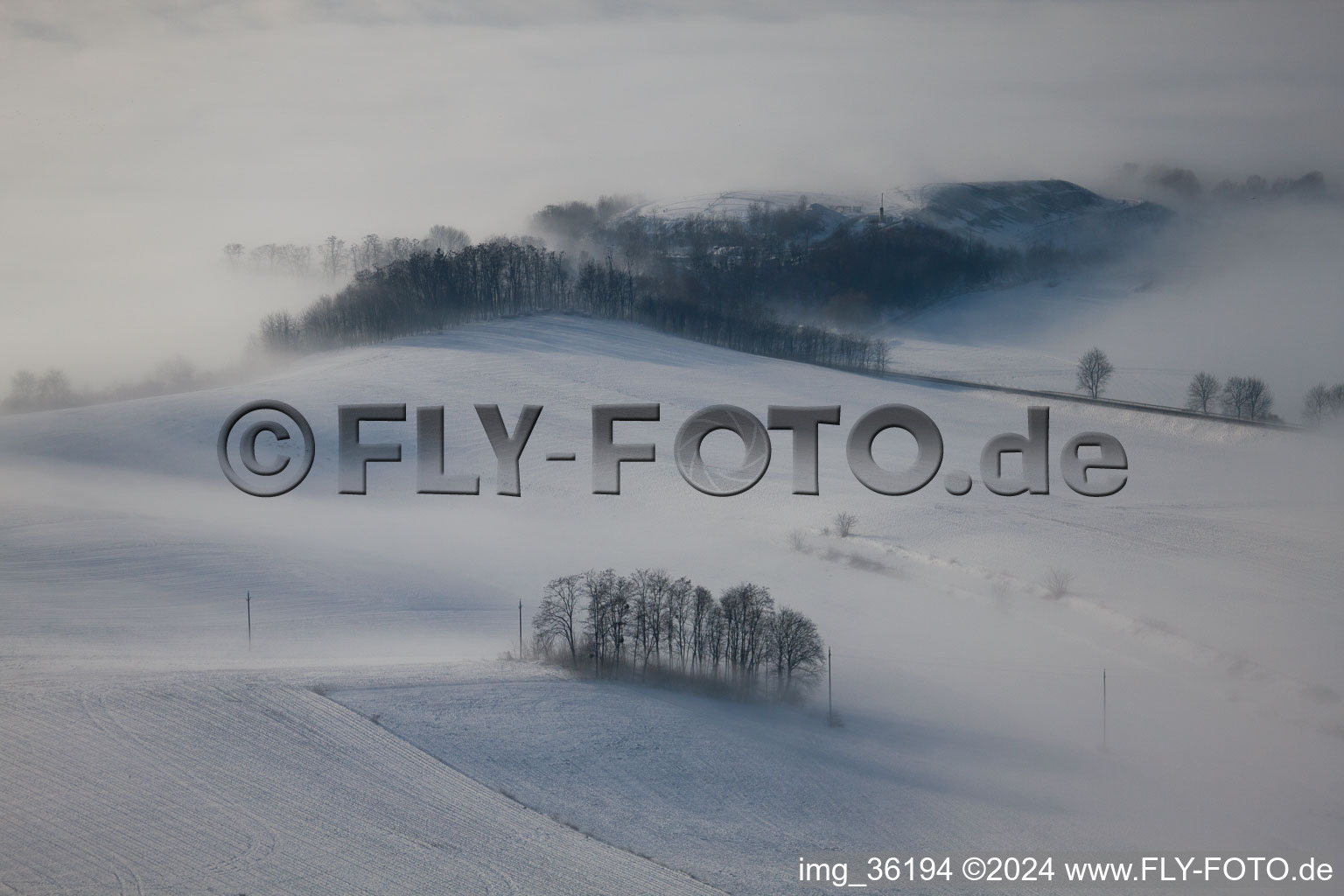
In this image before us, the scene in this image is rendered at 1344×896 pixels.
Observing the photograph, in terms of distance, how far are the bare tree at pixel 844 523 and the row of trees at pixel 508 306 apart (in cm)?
3876

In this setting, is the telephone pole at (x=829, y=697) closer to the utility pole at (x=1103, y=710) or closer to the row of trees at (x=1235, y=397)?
the utility pole at (x=1103, y=710)

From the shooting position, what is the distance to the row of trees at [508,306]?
7219cm

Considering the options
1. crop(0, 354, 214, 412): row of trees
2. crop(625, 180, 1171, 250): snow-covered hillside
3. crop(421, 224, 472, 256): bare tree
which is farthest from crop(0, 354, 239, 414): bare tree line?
crop(625, 180, 1171, 250): snow-covered hillside

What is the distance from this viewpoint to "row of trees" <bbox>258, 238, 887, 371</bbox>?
72.2 m

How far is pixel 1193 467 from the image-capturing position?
4528 cm

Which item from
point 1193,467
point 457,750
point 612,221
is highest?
point 612,221

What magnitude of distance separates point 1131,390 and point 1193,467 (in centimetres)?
2564

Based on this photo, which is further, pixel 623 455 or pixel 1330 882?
pixel 623 455

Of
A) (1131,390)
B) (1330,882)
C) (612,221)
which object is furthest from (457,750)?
(612,221)

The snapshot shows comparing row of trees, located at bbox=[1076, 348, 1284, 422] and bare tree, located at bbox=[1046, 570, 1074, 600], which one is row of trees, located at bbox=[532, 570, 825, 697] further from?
row of trees, located at bbox=[1076, 348, 1284, 422]

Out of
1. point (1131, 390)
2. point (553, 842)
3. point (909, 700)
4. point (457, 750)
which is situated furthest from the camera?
point (1131, 390)

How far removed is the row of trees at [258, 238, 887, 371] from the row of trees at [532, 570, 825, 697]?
154 feet

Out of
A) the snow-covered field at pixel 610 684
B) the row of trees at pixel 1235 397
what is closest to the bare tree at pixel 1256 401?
the row of trees at pixel 1235 397

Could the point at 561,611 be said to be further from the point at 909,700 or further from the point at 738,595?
the point at 909,700
